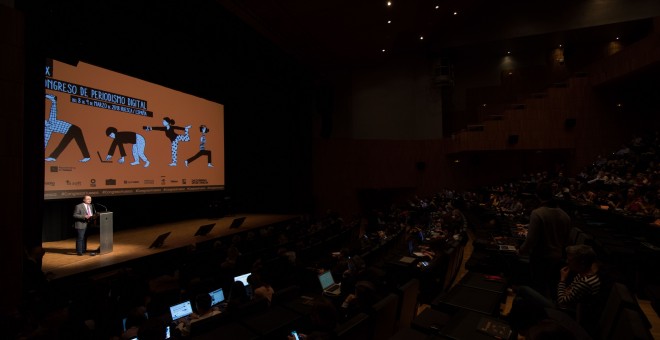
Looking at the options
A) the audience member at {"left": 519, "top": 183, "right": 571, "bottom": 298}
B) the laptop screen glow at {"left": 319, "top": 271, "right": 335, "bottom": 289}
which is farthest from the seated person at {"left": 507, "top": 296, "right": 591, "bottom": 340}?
the laptop screen glow at {"left": 319, "top": 271, "right": 335, "bottom": 289}

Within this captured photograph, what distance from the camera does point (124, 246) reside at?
23.8 ft

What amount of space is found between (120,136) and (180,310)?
6366mm

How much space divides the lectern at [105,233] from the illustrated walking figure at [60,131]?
192 centimetres

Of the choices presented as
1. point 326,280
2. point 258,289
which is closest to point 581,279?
point 326,280

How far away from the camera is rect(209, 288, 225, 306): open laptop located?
425 centimetres

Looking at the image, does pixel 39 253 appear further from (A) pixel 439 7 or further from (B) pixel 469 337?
(A) pixel 439 7

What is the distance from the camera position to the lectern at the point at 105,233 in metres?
6.43

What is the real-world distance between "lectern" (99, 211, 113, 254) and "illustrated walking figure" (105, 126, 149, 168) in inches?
94.4

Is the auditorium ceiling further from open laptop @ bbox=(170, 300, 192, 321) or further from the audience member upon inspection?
the audience member

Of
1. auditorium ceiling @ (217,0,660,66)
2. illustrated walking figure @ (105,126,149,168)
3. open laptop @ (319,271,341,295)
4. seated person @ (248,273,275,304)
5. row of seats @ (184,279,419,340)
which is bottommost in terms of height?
open laptop @ (319,271,341,295)

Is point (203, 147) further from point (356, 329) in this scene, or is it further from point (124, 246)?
point (356, 329)

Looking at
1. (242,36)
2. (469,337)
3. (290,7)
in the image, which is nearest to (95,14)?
(242,36)

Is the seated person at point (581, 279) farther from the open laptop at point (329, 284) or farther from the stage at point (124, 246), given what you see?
the stage at point (124, 246)

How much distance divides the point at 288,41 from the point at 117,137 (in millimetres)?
6016
